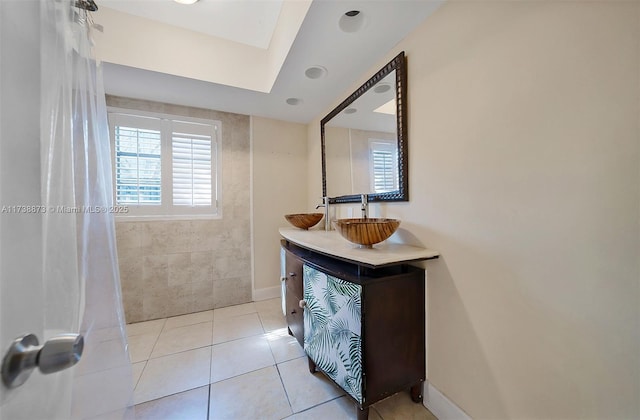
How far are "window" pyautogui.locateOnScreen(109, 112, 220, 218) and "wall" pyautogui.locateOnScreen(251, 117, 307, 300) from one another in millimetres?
465

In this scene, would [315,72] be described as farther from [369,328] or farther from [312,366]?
[312,366]

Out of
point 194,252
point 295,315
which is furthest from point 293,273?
point 194,252

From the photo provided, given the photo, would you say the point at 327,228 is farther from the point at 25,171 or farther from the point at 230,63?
the point at 25,171

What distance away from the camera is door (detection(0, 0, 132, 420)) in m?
0.35

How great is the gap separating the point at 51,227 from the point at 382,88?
167 centimetres

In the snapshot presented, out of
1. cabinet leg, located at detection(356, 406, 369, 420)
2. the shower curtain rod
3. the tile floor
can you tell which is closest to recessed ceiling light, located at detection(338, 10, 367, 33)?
the shower curtain rod

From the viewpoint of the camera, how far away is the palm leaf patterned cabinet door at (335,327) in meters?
1.08

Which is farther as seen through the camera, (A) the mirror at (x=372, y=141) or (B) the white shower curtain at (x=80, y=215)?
(A) the mirror at (x=372, y=141)

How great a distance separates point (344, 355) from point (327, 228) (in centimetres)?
120

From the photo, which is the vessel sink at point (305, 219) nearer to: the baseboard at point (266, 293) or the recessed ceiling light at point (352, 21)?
the baseboard at point (266, 293)

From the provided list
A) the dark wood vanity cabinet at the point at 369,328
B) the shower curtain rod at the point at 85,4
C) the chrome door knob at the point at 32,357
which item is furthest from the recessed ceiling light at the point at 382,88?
the chrome door knob at the point at 32,357

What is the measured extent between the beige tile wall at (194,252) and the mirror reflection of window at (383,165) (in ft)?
5.15

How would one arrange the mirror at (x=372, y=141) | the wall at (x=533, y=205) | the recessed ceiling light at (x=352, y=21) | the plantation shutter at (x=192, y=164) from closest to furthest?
the wall at (x=533, y=205)
the recessed ceiling light at (x=352, y=21)
the mirror at (x=372, y=141)
the plantation shutter at (x=192, y=164)

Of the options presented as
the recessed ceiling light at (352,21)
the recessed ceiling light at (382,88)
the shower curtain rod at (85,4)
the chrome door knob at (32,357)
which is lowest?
the chrome door knob at (32,357)
